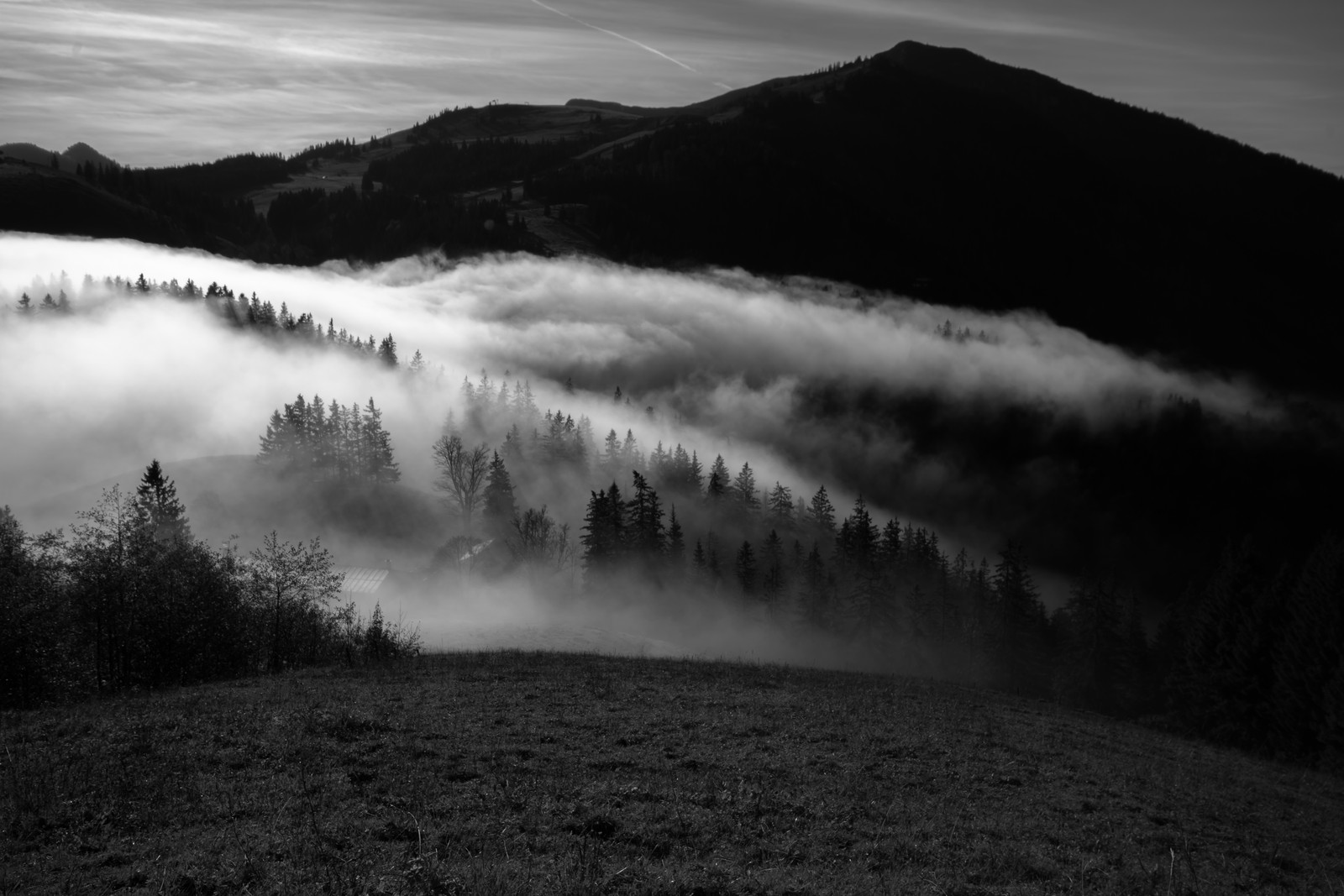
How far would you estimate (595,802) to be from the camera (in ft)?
62.2

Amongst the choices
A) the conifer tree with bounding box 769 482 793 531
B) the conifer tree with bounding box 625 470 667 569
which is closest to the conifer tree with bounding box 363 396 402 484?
the conifer tree with bounding box 625 470 667 569

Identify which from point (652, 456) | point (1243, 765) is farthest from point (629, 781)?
point (652, 456)

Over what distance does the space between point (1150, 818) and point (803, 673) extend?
25.6m

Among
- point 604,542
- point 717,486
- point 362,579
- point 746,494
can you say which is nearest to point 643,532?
point 604,542

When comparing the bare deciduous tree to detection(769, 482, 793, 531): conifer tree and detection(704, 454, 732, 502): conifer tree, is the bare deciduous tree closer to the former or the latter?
detection(704, 454, 732, 502): conifer tree

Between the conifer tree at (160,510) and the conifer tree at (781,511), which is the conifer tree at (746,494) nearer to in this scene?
the conifer tree at (781,511)

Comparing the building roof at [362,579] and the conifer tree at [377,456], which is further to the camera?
the conifer tree at [377,456]

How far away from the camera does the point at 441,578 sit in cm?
11944

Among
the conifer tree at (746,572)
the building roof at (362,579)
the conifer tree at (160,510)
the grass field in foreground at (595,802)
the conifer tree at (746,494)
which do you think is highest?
the grass field in foreground at (595,802)

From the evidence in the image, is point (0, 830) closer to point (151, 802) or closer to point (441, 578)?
point (151, 802)

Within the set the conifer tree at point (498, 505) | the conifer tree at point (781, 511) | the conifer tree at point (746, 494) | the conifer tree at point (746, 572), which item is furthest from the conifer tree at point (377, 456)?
the conifer tree at point (781, 511)

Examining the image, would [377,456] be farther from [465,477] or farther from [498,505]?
[498,505]

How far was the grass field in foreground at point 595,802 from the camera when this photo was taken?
50.3ft

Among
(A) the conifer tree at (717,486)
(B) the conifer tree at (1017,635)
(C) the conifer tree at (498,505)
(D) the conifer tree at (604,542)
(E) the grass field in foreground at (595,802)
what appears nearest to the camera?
(E) the grass field in foreground at (595,802)
